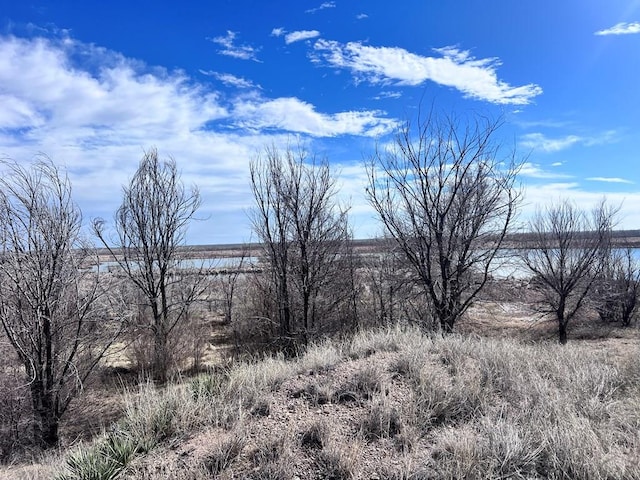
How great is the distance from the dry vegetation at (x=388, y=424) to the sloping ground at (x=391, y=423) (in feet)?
0.05

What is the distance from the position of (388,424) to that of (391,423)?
0.16 metres

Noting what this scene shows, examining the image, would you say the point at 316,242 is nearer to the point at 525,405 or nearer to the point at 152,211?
the point at 152,211

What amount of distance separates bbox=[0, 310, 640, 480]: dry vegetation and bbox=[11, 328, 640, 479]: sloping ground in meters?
0.01

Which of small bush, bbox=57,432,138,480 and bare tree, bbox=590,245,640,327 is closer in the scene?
small bush, bbox=57,432,138,480

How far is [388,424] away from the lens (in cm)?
406

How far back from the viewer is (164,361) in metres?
13.8

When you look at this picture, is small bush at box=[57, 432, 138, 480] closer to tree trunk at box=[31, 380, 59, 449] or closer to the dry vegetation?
the dry vegetation

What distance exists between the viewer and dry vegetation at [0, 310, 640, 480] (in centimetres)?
345

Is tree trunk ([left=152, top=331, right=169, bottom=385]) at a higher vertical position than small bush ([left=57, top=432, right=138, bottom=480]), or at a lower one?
lower

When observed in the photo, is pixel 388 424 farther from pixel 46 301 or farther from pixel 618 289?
pixel 618 289

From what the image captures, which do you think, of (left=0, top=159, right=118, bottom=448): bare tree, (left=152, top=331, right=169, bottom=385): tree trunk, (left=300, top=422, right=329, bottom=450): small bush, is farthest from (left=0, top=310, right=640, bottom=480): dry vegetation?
(left=152, top=331, right=169, bottom=385): tree trunk

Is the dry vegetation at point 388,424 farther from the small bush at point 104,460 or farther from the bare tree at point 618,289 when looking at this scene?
the bare tree at point 618,289

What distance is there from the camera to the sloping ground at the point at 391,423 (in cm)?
345

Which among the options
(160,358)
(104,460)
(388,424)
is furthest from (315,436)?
(160,358)
